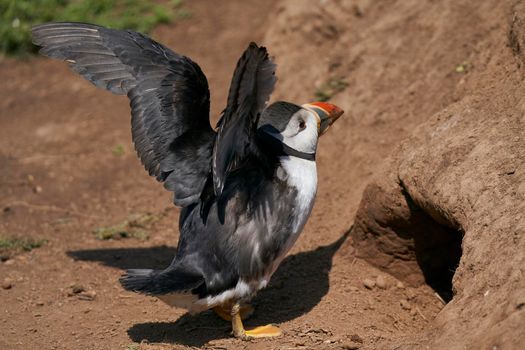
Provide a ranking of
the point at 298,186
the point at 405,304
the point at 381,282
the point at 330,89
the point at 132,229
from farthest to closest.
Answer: the point at 330,89
the point at 132,229
the point at 381,282
the point at 405,304
the point at 298,186

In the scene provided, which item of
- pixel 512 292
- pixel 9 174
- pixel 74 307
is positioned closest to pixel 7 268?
pixel 74 307

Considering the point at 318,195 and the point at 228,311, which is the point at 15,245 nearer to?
the point at 228,311

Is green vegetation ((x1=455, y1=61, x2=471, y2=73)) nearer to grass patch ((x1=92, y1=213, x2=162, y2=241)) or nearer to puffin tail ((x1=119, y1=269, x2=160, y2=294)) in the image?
grass patch ((x1=92, y1=213, x2=162, y2=241))

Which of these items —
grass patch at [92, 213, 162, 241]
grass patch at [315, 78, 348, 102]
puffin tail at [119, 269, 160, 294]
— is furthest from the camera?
grass patch at [315, 78, 348, 102]

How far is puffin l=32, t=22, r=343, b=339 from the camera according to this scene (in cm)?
470

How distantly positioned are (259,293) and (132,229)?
5.04ft

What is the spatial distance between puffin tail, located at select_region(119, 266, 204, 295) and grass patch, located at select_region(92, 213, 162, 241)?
6.19ft

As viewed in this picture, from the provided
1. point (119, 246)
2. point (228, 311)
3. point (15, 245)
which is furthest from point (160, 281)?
point (15, 245)

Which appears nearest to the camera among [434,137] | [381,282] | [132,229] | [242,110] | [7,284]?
[242,110]

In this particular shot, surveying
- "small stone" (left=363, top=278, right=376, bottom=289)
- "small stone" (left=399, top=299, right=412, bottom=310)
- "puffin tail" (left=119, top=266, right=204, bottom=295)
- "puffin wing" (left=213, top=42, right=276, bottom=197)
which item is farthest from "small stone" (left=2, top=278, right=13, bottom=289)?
"small stone" (left=399, top=299, right=412, bottom=310)

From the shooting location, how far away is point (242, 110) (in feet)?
13.9

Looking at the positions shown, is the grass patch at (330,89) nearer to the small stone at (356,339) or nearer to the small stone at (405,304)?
the small stone at (405,304)

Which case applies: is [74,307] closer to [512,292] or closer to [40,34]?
[40,34]

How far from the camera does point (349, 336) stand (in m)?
4.70
